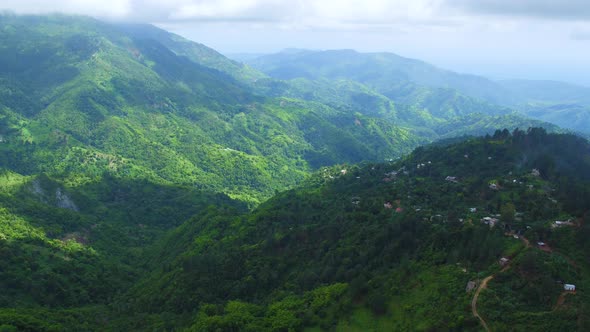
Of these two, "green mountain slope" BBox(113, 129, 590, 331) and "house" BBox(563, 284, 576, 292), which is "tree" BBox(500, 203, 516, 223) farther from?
"house" BBox(563, 284, 576, 292)

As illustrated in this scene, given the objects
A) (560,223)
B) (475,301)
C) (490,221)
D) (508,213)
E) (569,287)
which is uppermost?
(560,223)

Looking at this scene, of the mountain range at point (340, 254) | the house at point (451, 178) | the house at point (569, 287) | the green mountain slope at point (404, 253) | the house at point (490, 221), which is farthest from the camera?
the house at point (451, 178)

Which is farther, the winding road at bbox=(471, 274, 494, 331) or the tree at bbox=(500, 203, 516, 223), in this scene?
the tree at bbox=(500, 203, 516, 223)

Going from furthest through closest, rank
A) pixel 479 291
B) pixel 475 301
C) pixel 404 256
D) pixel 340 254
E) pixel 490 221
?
pixel 340 254 → pixel 490 221 → pixel 404 256 → pixel 479 291 → pixel 475 301

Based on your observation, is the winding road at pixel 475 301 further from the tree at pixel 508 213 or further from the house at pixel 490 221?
the tree at pixel 508 213

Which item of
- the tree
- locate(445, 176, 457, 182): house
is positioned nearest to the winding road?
the tree

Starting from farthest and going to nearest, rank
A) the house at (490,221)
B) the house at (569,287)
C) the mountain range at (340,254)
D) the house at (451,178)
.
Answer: the house at (451,178), the house at (490,221), the mountain range at (340,254), the house at (569,287)

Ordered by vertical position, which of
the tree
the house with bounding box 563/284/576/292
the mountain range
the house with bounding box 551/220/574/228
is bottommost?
the mountain range

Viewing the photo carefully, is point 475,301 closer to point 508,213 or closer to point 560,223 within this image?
point 560,223

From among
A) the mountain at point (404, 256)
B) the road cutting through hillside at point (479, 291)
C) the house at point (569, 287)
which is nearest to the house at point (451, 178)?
the mountain at point (404, 256)

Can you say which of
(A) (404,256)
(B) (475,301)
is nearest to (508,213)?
(A) (404,256)

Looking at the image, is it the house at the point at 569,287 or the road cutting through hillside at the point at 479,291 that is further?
the house at the point at 569,287

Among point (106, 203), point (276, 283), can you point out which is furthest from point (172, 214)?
point (276, 283)

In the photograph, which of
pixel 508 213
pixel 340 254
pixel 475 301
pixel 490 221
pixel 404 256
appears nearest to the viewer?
pixel 475 301
